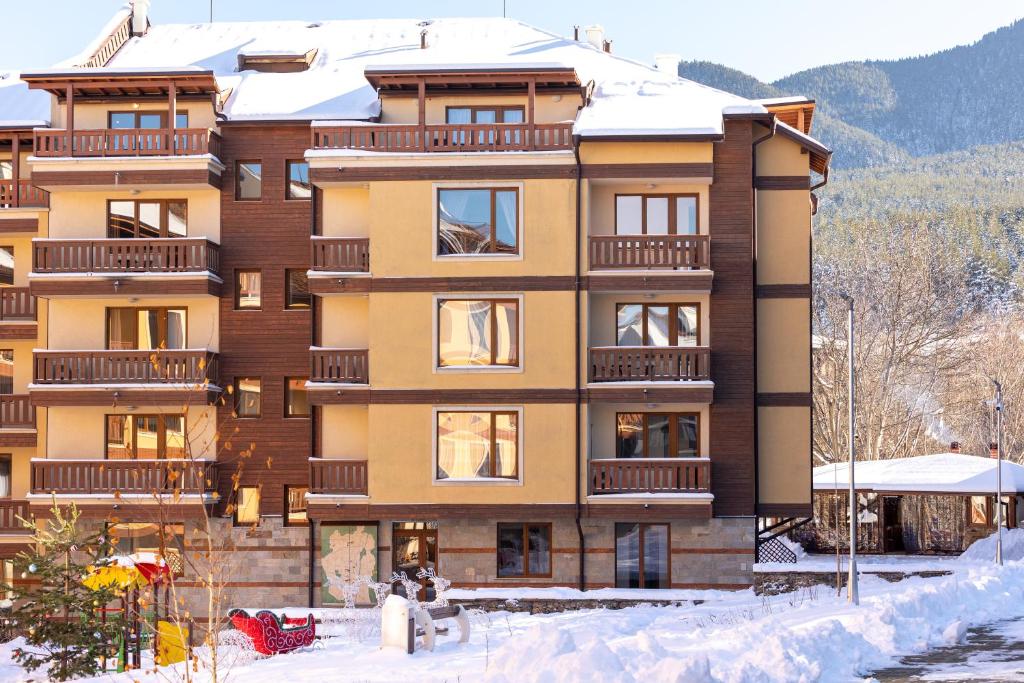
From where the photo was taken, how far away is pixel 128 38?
39844 mm

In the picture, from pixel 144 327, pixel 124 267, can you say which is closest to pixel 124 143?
pixel 124 267

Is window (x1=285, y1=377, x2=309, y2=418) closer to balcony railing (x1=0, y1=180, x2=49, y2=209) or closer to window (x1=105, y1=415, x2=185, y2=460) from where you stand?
window (x1=105, y1=415, x2=185, y2=460)

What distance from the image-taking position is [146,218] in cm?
3494

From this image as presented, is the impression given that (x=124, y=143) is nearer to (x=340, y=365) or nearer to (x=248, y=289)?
(x=248, y=289)

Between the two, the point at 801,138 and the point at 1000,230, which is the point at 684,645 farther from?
the point at 1000,230

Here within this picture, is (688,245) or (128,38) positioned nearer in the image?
(688,245)

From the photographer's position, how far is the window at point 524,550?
33.4 metres

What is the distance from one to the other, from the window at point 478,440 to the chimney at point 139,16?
625 inches

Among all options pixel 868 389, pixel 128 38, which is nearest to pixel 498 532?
pixel 128 38

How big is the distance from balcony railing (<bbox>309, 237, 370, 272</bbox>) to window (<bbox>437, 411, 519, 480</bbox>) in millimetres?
4122

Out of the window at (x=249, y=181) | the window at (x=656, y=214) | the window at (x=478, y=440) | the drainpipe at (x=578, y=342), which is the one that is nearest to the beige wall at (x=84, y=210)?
the window at (x=249, y=181)

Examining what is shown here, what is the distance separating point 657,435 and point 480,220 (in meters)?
6.83

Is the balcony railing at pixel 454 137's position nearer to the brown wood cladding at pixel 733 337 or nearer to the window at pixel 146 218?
the brown wood cladding at pixel 733 337

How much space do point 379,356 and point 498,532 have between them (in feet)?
17.0
